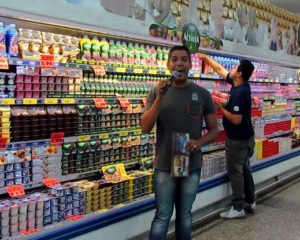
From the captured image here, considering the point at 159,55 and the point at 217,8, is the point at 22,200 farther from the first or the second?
the point at 217,8

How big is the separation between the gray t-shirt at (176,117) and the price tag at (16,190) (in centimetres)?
99

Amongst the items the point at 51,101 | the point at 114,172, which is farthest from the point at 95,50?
the point at 114,172

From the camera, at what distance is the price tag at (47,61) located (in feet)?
9.49

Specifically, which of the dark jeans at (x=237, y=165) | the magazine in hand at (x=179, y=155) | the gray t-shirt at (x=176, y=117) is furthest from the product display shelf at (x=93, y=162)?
the magazine in hand at (x=179, y=155)

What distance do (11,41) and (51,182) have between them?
1.09m

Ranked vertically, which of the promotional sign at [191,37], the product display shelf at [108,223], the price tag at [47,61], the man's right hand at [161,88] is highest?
the promotional sign at [191,37]

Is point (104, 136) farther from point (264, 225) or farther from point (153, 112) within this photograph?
point (264, 225)

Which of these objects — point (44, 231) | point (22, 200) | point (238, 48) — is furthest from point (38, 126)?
point (238, 48)

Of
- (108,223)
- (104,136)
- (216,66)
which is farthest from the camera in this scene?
(216,66)

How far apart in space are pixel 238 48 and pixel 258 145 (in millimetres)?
1430

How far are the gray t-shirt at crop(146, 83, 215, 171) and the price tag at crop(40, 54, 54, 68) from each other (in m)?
0.82

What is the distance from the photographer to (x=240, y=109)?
4172 millimetres

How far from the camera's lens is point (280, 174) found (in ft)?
21.0

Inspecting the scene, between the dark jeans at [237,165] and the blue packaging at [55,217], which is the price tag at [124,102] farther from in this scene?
the dark jeans at [237,165]
